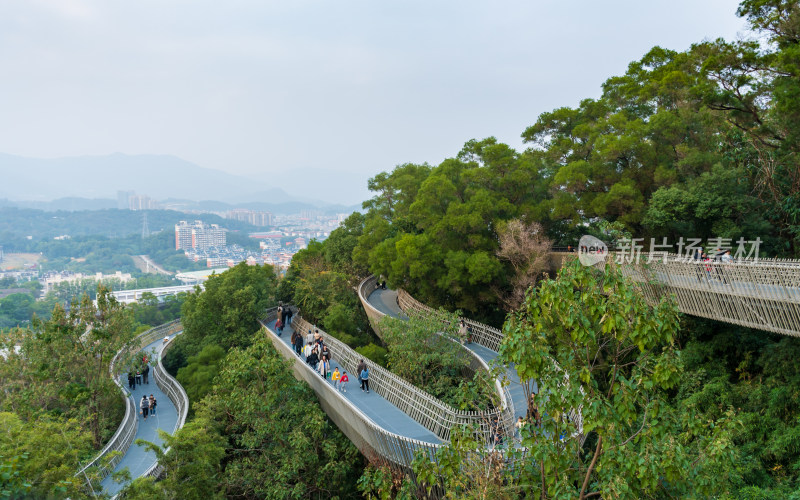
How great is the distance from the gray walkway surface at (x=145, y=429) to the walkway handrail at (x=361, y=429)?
13.7ft

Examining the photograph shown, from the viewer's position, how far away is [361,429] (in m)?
11.6

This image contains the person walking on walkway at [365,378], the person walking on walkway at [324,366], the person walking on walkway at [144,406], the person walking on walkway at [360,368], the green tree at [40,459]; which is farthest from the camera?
the person walking on walkway at [144,406]

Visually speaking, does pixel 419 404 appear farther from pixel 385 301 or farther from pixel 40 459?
pixel 385 301

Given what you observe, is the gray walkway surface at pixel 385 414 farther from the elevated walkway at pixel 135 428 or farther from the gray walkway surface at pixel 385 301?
the gray walkway surface at pixel 385 301

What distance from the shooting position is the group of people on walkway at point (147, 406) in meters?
16.9

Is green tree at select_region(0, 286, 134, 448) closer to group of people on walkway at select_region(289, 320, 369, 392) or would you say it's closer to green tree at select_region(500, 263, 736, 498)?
group of people on walkway at select_region(289, 320, 369, 392)

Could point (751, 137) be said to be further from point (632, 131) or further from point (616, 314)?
point (616, 314)

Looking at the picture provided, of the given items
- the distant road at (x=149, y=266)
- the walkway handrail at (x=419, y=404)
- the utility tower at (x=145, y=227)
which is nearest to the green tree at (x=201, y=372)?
the walkway handrail at (x=419, y=404)

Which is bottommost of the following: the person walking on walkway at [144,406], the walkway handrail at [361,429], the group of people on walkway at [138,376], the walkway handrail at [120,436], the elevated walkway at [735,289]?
the group of people on walkway at [138,376]

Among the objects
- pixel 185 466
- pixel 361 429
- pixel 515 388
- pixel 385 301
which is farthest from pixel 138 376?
pixel 515 388

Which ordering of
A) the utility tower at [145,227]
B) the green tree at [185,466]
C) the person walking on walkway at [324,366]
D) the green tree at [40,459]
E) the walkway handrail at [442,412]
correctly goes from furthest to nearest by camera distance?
the utility tower at [145,227] < the person walking on walkway at [324,366] < the walkway handrail at [442,412] < the green tree at [185,466] < the green tree at [40,459]

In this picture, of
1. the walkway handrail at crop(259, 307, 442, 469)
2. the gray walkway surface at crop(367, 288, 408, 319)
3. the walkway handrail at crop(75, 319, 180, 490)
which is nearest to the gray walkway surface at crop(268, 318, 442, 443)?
the walkway handrail at crop(259, 307, 442, 469)

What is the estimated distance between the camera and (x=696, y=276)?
12.1 m

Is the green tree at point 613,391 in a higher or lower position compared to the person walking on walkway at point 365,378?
higher
